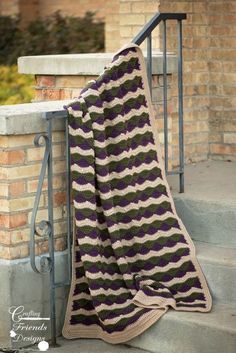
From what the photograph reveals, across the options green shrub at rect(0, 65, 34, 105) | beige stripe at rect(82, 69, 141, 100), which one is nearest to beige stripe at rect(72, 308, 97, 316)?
beige stripe at rect(82, 69, 141, 100)

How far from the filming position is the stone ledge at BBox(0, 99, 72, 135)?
6.11 meters

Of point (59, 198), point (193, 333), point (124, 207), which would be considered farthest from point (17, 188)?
point (193, 333)

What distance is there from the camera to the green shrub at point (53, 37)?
12.5 m

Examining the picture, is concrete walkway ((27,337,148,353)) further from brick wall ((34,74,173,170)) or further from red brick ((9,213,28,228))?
brick wall ((34,74,173,170))

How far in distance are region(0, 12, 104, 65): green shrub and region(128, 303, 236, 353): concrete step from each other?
621 centimetres

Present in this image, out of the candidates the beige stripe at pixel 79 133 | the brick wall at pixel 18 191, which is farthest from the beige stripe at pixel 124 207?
the beige stripe at pixel 79 133

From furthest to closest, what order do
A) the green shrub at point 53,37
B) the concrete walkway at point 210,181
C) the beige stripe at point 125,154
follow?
1. the green shrub at point 53,37
2. the concrete walkway at point 210,181
3. the beige stripe at point 125,154

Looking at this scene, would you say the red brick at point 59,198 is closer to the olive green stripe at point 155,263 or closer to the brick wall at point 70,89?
the olive green stripe at point 155,263

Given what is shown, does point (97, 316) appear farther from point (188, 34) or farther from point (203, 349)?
point (188, 34)

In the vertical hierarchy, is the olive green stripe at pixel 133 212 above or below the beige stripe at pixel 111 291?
above

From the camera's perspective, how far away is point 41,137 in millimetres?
6320

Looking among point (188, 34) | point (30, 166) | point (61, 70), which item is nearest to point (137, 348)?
point (30, 166)

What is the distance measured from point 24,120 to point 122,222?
0.80 meters

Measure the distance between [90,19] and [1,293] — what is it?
694 centimetres
